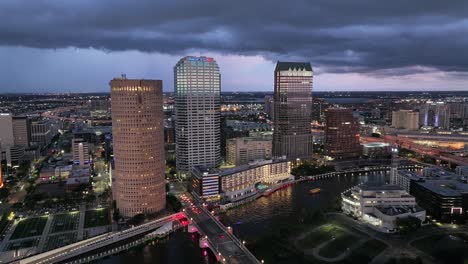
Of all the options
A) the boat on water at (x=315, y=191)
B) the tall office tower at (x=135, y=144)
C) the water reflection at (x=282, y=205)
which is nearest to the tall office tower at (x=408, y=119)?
the water reflection at (x=282, y=205)

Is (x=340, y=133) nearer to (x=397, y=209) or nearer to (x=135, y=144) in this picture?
(x=397, y=209)

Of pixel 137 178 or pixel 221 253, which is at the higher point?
pixel 137 178

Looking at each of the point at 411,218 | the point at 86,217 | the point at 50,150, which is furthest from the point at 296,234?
the point at 50,150

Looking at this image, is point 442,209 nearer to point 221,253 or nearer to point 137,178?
point 221,253

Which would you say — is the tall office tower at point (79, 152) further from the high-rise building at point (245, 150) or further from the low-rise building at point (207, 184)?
the low-rise building at point (207, 184)

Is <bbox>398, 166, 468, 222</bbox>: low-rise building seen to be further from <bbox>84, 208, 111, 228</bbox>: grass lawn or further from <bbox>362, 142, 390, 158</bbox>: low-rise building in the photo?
<bbox>84, 208, 111, 228</bbox>: grass lawn

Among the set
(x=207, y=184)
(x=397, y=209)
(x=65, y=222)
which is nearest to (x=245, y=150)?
(x=207, y=184)
